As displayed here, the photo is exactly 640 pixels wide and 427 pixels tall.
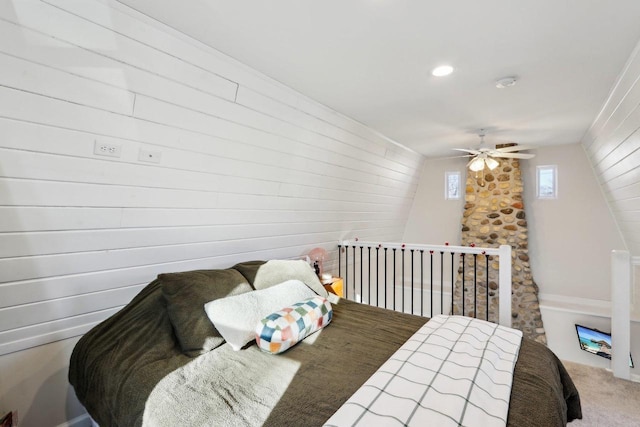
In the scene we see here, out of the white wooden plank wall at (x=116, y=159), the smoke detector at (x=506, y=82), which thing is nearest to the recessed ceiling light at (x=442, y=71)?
the smoke detector at (x=506, y=82)

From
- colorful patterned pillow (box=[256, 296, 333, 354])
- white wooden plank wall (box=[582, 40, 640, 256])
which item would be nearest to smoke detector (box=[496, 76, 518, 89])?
white wooden plank wall (box=[582, 40, 640, 256])

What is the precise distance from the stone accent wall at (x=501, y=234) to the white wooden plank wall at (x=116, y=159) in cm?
332

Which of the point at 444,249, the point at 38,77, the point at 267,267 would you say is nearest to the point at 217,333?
the point at 267,267

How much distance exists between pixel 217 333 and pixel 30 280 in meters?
0.96

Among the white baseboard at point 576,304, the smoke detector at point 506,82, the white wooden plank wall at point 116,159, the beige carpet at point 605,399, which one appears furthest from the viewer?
the white baseboard at point 576,304

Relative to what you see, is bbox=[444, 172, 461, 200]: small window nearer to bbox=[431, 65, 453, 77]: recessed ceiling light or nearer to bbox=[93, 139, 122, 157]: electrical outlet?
bbox=[431, 65, 453, 77]: recessed ceiling light

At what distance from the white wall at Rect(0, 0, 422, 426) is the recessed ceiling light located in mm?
994

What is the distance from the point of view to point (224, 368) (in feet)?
4.92

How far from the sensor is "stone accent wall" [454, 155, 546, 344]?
4.66 m

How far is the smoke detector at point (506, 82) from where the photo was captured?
2.27 m

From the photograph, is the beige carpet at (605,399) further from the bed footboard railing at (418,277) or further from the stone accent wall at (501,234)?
the stone accent wall at (501,234)

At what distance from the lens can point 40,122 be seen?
1384 millimetres

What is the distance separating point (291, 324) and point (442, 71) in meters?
1.93

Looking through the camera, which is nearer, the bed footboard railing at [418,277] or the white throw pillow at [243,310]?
the white throw pillow at [243,310]
